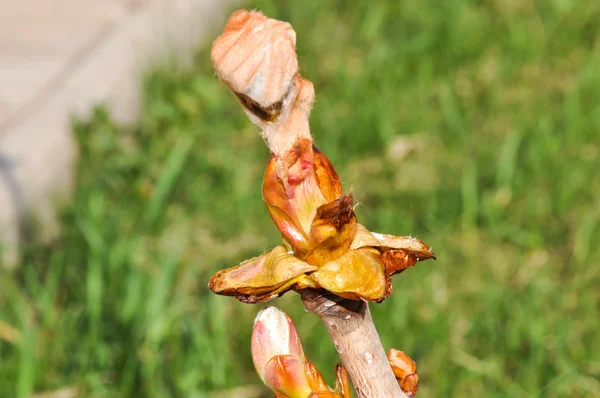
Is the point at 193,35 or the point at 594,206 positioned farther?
the point at 193,35

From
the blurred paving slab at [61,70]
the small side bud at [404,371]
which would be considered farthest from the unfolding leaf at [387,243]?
the blurred paving slab at [61,70]

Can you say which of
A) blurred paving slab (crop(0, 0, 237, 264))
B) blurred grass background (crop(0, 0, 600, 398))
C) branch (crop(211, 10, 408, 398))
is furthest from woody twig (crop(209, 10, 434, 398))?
blurred paving slab (crop(0, 0, 237, 264))

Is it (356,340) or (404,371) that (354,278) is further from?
(404,371)

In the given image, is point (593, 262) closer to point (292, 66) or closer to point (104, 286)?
point (104, 286)

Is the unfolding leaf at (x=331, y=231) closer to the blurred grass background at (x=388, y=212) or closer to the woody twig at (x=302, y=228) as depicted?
the woody twig at (x=302, y=228)

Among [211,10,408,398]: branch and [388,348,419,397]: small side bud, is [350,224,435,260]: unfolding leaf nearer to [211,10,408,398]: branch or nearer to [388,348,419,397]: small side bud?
[211,10,408,398]: branch

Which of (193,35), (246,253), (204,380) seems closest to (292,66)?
(204,380)

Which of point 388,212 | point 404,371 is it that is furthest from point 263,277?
point 388,212
